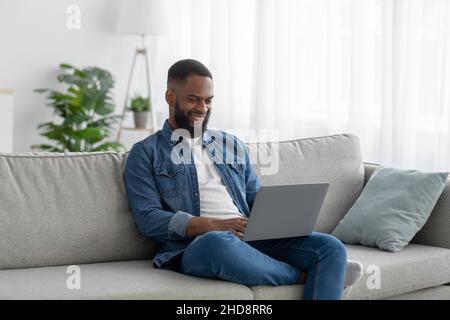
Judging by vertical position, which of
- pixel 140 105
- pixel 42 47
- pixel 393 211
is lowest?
pixel 393 211

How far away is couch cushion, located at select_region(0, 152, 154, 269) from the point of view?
2.61 metres

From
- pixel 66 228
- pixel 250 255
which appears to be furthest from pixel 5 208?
pixel 250 255

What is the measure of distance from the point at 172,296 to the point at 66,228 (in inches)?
20.5

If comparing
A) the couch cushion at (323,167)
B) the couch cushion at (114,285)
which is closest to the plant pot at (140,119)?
the couch cushion at (323,167)

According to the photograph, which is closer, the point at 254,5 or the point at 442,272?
the point at 442,272

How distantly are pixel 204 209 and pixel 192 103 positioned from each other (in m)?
0.39

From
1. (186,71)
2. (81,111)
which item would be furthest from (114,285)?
(81,111)

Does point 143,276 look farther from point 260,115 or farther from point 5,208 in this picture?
point 260,115

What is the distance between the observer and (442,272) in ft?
9.67

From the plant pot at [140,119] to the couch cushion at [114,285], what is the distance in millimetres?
3170

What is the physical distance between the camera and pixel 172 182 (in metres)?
2.77

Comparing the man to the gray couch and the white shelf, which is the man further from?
the white shelf

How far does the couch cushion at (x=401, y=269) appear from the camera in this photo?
2709 millimetres

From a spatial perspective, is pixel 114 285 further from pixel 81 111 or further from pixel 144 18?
pixel 144 18
